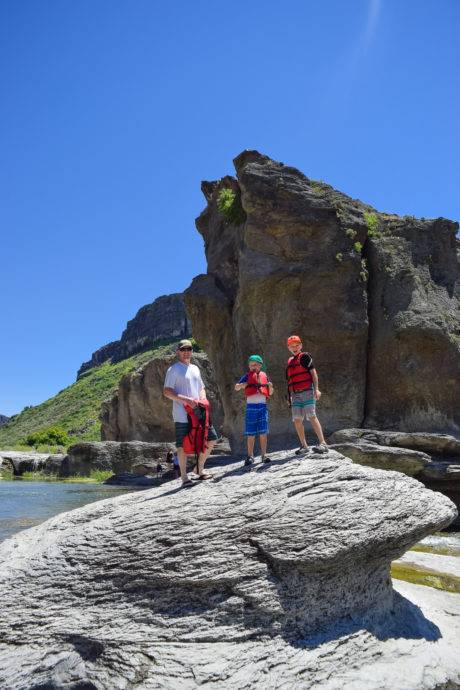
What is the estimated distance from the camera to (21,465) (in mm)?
54500

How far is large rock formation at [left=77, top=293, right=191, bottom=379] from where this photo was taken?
394 feet

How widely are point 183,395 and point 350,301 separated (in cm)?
1709

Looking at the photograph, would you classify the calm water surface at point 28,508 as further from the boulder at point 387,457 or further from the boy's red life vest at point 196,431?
the boulder at point 387,457

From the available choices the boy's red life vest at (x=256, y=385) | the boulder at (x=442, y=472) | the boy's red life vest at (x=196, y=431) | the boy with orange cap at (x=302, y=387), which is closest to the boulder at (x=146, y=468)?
the boulder at (x=442, y=472)

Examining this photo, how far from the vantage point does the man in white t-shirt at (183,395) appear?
7957mm

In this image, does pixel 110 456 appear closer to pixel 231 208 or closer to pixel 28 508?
pixel 28 508

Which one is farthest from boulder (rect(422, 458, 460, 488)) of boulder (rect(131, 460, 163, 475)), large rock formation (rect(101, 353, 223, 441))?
large rock formation (rect(101, 353, 223, 441))

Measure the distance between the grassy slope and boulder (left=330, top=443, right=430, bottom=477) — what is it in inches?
3107

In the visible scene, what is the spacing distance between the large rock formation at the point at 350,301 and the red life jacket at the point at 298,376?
14668 mm

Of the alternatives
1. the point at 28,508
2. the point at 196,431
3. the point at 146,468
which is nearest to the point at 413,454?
the point at 196,431

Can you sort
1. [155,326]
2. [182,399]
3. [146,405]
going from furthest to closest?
[155,326] → [146,405] → [182,399]

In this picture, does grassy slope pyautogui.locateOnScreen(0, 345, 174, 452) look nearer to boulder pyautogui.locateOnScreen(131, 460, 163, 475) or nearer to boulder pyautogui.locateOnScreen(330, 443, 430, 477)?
boulder pyautogui.locateOnScreen(131, 460, 163, 475)

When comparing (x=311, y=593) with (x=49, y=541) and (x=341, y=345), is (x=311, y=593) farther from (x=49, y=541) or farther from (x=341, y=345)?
(x=341, y=345)

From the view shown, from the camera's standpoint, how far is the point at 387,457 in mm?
16438
